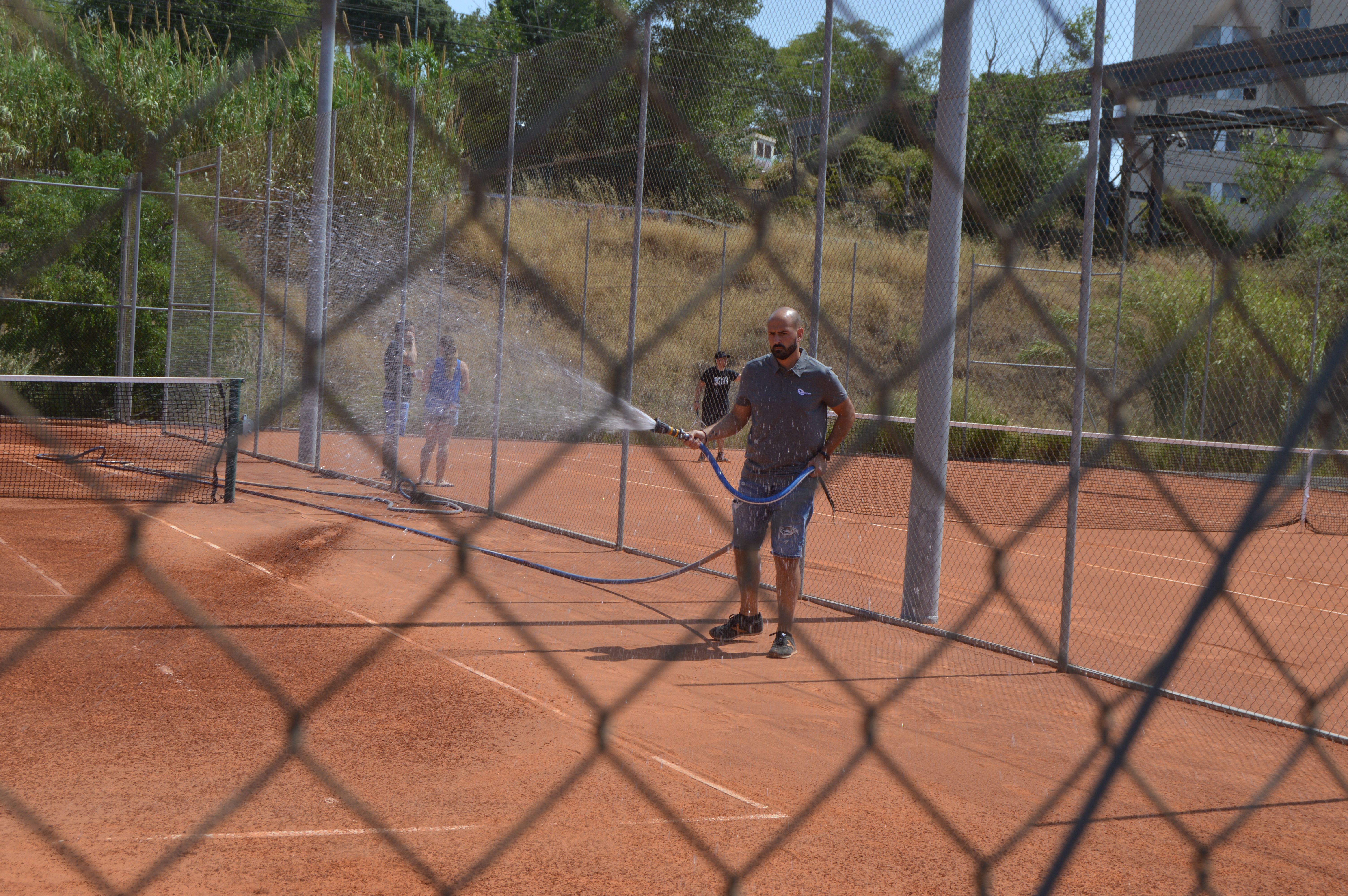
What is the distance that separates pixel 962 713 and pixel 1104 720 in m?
0.67

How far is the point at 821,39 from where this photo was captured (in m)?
6.00

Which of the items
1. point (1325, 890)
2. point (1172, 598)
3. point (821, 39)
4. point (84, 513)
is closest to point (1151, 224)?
point (821, 39)


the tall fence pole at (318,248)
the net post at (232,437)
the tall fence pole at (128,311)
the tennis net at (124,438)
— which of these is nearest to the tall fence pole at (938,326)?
the tall fence pole at (318,248)

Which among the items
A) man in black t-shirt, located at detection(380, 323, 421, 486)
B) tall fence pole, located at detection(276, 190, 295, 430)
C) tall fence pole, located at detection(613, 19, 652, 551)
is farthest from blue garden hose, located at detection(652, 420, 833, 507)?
tall fence pole, located at detection(276, 190, 295, 430)

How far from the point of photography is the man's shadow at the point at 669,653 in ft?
18.1

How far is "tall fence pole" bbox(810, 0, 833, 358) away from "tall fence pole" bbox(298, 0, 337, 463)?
190 centimetres

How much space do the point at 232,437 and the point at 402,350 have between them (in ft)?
5.36

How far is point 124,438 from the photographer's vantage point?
1394 cm

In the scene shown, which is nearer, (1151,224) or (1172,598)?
(1151,224)

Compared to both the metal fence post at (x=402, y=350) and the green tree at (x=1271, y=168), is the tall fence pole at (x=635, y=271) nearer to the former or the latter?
the metal fence post at (x=402, y=350)

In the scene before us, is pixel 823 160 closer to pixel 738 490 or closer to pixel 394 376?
pixel 738 490

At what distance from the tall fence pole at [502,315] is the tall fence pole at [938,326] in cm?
208

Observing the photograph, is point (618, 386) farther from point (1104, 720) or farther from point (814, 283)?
point (814, 283)

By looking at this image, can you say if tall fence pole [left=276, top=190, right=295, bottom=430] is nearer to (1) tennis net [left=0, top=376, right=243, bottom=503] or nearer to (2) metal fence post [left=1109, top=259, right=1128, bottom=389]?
(1) tennis net [left=0, top=376, right=243, bottom=503]
